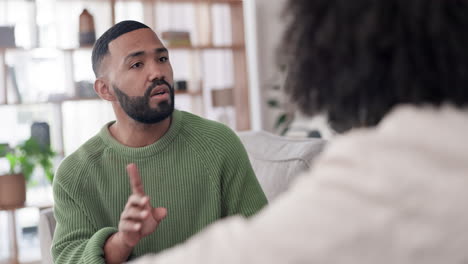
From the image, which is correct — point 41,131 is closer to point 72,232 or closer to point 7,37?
point 7,37

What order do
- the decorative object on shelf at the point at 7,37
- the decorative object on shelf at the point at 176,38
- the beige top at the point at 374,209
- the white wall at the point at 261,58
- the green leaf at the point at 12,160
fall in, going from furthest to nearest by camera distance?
the white wall at the point at 261,58
the decorative object on shelf at the point at 176,38
the decorative object on shelf at the point at 7,37
the green leaf at the point at 12,160
the beige top at the point at 374,209

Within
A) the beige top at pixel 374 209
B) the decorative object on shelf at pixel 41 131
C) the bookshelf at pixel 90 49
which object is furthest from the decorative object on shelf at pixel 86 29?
the beige top at pixel 374 209

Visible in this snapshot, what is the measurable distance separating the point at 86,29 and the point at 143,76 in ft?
11.6

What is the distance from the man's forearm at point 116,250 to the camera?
59.1 inches

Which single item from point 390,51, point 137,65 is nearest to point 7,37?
point 137,65

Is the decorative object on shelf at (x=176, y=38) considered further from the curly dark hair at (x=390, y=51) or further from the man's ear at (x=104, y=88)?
the curly dark hair at (x=390, y=51)

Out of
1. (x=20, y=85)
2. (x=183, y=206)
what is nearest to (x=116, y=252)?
(x=183, y=206)

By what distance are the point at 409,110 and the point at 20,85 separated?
479 centimetres

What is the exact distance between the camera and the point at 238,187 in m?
1.79

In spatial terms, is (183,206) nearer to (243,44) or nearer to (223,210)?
(223,210)

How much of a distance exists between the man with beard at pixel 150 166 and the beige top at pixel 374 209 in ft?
3.67

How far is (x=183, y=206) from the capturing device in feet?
5.87

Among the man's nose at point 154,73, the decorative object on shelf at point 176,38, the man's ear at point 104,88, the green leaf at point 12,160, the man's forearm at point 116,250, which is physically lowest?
the green leaf at point 12,160

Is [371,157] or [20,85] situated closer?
[371,157]
